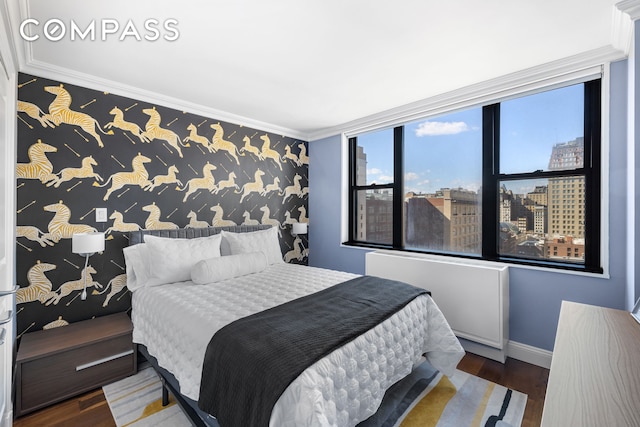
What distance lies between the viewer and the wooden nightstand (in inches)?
74.4

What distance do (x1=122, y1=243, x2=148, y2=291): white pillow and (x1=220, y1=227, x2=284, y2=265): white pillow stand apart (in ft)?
2.60

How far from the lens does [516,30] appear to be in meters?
1.88

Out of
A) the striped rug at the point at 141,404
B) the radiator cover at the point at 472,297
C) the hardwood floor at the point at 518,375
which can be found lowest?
the striped rug at the point at 141,404

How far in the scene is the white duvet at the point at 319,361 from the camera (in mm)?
1242

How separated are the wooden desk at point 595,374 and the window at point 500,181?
135 cm

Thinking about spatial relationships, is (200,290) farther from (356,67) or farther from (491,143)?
(491,143)

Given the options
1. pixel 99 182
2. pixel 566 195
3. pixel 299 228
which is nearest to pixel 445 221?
pixel 566 195

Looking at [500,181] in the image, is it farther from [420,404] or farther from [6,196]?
[6,196]

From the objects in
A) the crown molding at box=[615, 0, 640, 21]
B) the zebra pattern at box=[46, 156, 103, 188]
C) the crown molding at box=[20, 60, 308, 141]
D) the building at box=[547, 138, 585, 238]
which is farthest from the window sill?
the zebra pattern at box=[46, 156, 103, 188]

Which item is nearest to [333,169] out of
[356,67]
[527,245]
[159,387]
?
[356,67]

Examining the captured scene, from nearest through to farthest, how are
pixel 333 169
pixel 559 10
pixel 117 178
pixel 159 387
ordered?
pixel 559 10 → pixel 159 387 → pixel 117 178 → pixel 333 169

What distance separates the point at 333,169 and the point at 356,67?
1.90 meters

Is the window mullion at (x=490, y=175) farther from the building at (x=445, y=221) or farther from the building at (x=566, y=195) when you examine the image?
the building at (x=566, y=195)

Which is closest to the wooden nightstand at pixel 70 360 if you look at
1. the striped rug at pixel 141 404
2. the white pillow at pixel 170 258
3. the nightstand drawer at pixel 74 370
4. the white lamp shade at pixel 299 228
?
the nightstand drawer at pixel 74 370
